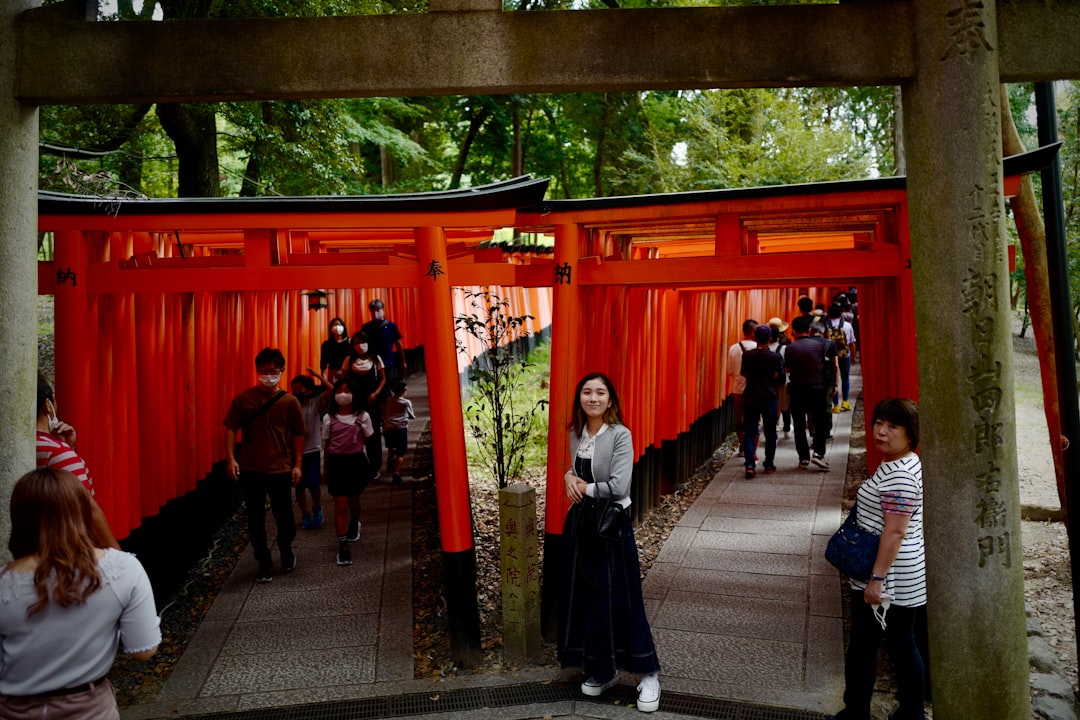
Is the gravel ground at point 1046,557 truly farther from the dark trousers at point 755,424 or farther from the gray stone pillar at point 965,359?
the dark trousers at point 755,424

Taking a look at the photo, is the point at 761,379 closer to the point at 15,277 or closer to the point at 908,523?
the point at 908,523

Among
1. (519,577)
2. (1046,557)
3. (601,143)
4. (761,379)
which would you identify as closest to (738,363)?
(761,379)

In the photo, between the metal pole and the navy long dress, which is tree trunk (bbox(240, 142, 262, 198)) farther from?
the metal pole

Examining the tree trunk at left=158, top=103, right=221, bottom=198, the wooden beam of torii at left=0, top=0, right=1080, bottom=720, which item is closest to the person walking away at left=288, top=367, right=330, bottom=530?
the wooden beam of torii at left=0, top=0, right=1080, bottom=720

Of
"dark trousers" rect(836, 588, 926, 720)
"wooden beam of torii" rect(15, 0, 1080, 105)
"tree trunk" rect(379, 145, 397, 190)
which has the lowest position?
"dark trousers" rect(836, 588, 926, 720)

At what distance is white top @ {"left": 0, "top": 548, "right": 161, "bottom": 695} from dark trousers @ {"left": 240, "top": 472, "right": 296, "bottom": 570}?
3759mm

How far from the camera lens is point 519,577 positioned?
5.16m

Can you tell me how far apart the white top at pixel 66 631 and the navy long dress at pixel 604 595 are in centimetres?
240

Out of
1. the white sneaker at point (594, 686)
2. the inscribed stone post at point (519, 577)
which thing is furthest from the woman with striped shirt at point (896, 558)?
the inscribed stone post at point (519, 577)

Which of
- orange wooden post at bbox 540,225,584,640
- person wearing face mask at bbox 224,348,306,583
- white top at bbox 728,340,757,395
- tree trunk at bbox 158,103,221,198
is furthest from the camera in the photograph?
tree trunk at bbox 158,103,221,198

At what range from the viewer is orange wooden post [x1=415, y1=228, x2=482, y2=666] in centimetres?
513

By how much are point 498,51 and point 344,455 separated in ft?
13.7

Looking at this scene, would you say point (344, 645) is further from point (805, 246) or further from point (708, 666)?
point (805, 246)

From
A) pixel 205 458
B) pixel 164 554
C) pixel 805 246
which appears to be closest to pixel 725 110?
pixel 805 246
